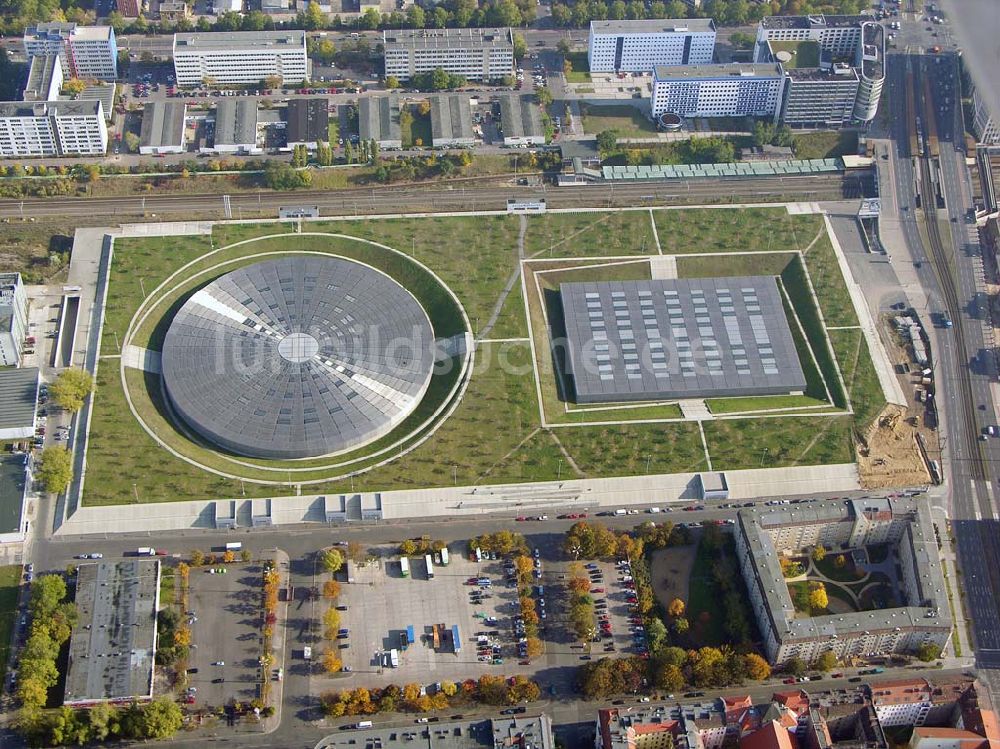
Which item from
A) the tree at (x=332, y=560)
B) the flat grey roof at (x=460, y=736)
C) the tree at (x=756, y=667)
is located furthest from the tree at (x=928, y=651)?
the tree at (x=332, y=560)

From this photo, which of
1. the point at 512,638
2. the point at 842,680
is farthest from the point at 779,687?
the point at 512,638

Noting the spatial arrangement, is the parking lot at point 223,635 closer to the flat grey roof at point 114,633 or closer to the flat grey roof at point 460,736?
the flat grey roof at point 114,633

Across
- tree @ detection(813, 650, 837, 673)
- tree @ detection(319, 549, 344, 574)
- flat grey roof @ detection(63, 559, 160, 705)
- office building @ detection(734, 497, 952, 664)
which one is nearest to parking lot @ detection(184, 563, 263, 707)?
flat grey roof @ detection(63, 559, 160, 705)

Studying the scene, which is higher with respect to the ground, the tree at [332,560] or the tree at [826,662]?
the tree at [332,560]

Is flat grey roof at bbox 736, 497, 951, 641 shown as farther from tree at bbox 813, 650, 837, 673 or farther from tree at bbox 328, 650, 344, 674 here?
tree at bbox 328, 650, 344, 674

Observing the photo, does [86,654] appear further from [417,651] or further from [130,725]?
[417,651]

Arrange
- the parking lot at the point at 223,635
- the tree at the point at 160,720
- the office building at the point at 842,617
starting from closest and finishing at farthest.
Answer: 1. the tree at the point at 160,720
2. the parking lot at the point at 223,635
3. the office building at the point at 842,617

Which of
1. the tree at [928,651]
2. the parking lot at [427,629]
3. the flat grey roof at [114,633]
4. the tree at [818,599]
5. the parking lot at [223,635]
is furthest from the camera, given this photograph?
the tree at [818,599]
